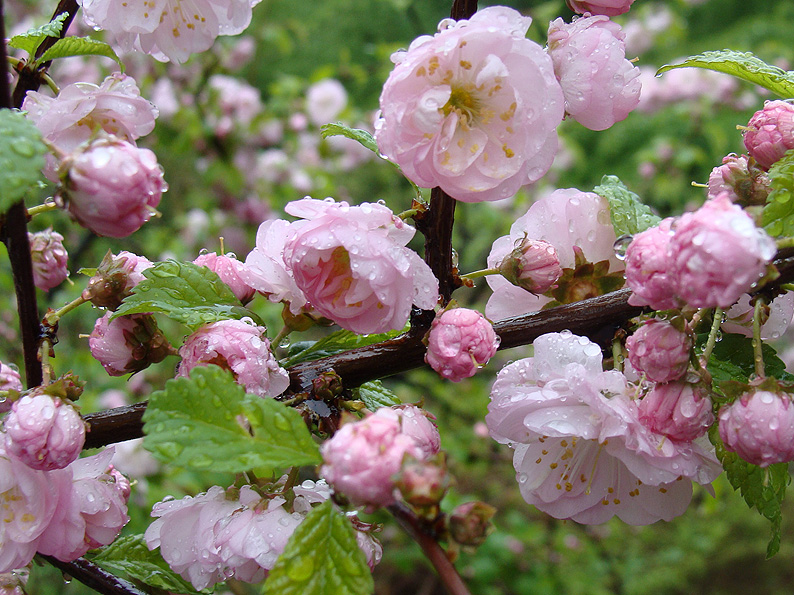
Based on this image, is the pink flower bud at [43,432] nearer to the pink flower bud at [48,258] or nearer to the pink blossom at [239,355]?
the pink blossom at [239,355]

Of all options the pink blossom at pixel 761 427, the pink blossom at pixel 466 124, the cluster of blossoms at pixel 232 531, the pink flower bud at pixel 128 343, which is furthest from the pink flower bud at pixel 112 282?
the pink blossom at pixel 761 427

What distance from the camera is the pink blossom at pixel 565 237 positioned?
86cm

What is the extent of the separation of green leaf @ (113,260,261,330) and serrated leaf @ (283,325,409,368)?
0.23 ft

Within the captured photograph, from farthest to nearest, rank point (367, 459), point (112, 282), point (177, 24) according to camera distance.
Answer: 1. point (177, 24)
2. point (112, 282)
3. point (367, 459)

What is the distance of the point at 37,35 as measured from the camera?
2.60 feet

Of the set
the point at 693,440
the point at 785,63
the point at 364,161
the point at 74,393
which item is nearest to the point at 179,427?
the point at 74,393

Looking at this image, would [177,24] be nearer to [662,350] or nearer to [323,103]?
[662,350]

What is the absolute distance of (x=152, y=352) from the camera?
32.2 inches

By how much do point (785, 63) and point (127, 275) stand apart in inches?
162

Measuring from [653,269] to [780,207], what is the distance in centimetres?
17

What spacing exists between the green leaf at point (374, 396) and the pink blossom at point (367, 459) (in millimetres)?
267

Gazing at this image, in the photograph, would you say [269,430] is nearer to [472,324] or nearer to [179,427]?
[179,427]

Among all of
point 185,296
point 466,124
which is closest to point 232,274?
point 185,296

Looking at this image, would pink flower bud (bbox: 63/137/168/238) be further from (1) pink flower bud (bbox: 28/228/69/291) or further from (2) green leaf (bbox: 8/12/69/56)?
(1) pink flower bud (bbox: 28/228/69/291)
